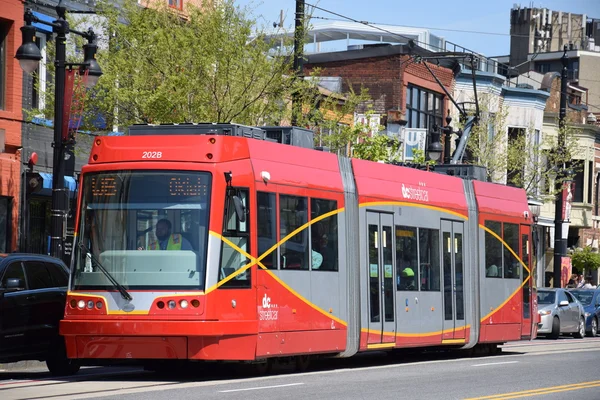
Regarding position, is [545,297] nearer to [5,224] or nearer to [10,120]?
[5,224]

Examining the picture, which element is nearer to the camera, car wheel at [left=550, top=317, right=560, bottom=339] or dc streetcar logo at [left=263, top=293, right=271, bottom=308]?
dc streetcar logo at [left=263, top=293, right=271, bottom=308]

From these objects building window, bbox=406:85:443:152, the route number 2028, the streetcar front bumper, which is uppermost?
building window, bbox=406:85:443:152

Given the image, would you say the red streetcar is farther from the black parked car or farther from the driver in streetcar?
the black parked car

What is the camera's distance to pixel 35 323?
1647 centimetres

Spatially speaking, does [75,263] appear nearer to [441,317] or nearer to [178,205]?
[178,205]

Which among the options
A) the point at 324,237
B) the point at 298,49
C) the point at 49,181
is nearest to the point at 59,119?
the point at 324,237

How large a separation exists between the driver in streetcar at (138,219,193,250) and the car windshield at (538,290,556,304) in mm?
20426

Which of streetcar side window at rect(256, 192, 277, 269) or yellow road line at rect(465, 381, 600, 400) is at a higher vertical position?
streetcar side window at rect(256, 192, 277, 269)

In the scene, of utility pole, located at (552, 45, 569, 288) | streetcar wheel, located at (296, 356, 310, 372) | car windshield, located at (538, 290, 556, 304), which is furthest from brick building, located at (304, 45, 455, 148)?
streetcar wheel, located at (296, 356, 310, 372)

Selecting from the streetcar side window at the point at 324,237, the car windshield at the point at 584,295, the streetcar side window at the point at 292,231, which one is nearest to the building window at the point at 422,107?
the car windshield at the point at 584,295

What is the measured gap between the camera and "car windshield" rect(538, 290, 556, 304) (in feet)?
111

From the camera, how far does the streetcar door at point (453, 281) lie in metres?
21.4

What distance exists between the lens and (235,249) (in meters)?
15.4

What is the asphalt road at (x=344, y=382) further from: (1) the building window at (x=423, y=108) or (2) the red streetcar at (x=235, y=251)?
(1) the building window at (x=423, y=108)
